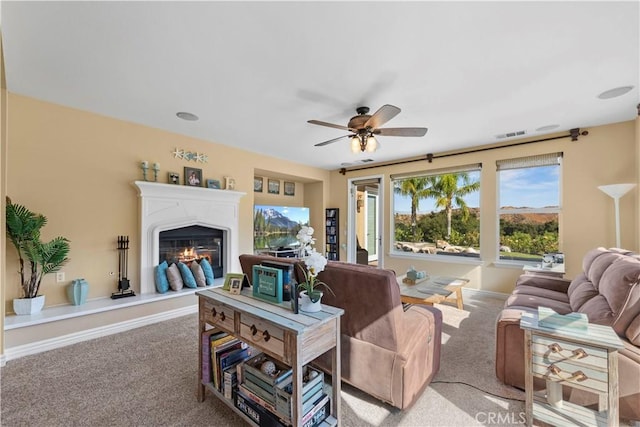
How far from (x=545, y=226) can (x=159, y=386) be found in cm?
515

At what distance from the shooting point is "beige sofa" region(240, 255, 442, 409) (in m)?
1.62

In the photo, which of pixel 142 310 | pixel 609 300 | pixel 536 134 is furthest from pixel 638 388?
pixel 142 310

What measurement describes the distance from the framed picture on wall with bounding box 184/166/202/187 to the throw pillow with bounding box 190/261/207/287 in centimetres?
120

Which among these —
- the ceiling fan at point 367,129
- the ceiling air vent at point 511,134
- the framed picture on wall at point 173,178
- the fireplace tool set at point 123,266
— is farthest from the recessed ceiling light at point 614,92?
the fireplace tool set at point 123,266

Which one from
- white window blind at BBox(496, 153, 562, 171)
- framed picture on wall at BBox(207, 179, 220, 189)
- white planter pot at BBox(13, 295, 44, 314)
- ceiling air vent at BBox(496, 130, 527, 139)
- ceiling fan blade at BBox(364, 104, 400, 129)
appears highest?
ceiling air vent at BBox(496, 130, 527, 139)

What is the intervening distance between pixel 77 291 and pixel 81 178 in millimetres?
1264

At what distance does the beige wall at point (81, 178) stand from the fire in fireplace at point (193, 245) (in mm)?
413

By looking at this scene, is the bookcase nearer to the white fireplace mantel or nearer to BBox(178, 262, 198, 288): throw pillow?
the white fireplace mantel

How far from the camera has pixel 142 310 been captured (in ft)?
10.6

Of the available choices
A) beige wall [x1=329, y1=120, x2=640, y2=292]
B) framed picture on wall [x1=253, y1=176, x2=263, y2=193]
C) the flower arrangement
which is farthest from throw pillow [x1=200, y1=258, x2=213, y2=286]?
beige wall [x1=329, y1=120, x2=640, y2=292]

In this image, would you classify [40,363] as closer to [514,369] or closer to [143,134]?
[143,134]

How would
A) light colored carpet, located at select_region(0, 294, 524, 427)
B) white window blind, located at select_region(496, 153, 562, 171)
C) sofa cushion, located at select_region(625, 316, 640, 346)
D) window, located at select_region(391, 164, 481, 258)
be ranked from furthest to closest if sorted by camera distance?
window, located at select_region(391, 164, 481, 258), white window blind, located at select_region(496, 153, 562, 171), light colored carpet, located at select_region(0, 294, 524, 427), sofa cushion, located at select_region(625, 316, 640, 346)

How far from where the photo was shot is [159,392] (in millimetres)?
1952

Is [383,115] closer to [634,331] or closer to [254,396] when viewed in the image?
[634,331]
